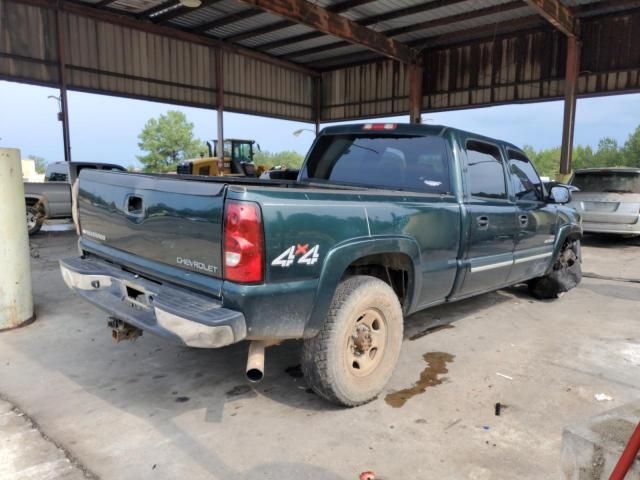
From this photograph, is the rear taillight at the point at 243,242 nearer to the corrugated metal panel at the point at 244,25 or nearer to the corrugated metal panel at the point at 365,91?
the corrugated metal panel at the point at 244,25

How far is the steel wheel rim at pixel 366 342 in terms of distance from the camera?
3012 mm

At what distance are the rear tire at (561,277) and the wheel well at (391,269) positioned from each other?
10.3 feet

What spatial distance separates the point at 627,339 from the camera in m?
4.52

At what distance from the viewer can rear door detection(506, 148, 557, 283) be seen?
15.4 ft

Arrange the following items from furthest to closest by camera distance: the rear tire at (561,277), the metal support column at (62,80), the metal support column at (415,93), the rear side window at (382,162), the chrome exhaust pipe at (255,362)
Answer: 1. the metal support column at (415,93)
2. the metal support column at (62,80)
3. the rear tire at (561,277)
4. the rear side window at (382,162)
5. the chrome exhaust pipe at (255,362)

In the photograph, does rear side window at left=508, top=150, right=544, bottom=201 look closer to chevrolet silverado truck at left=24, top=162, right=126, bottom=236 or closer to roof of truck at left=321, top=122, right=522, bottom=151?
roof of truck at left=321, top=122, right=522, bottom=151

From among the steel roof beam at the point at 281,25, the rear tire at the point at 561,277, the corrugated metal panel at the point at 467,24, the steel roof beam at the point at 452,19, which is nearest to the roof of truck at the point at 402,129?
the rear tire at the point at 561,277

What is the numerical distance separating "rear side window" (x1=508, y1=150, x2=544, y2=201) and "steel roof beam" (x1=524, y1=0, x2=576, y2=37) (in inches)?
348

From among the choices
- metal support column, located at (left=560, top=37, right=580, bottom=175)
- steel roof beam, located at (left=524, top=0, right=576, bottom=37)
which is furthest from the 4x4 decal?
metal support column, located at (left=560, top=37, right=580, bottom=175)

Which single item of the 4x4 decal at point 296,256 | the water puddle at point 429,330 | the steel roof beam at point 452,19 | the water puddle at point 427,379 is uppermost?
the steel roof beam at point 452,19

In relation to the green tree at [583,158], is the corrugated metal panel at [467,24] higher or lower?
higher

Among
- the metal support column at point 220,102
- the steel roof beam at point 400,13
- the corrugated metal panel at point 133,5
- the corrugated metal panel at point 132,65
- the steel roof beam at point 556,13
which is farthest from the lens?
the metal support column at point 220,102

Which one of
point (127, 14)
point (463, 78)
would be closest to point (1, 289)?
point (127, 14)

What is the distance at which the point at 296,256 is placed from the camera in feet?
8.32
